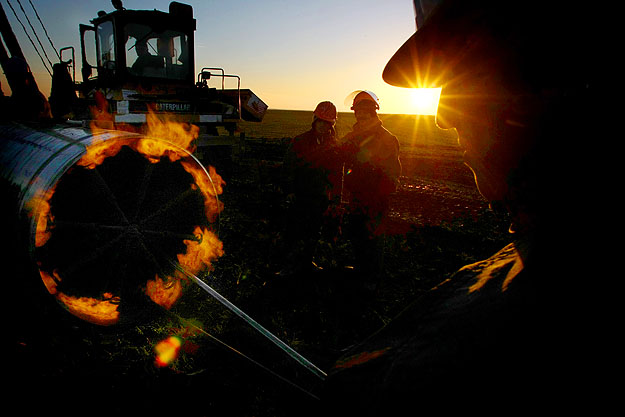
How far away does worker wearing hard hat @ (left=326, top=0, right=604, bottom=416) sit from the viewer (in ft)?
1.79

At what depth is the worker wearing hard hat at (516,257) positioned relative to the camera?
54 centimetres

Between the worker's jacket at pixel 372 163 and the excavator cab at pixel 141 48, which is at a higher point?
the excavator cab at pixel 141 48

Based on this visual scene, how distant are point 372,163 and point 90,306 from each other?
150 inches

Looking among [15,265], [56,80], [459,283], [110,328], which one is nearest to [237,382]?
[110,328]

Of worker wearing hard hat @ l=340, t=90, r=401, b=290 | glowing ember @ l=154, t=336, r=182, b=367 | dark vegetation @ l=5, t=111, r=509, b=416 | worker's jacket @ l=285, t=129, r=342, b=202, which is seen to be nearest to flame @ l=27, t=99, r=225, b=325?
dark vegetation @ l=5, t=111, r=509, b=416

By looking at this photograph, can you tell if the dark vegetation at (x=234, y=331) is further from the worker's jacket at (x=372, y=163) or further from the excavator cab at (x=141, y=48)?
the excavator cab at (x=141, y=48)

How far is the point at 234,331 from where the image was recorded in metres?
3.86

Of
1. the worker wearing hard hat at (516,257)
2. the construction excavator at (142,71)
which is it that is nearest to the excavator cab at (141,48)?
the construction excavator at (142,71)

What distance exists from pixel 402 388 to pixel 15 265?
9.57 ft

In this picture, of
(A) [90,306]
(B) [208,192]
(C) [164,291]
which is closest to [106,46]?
(B) [208,192]

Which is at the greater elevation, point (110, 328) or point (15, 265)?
point (15, 265)

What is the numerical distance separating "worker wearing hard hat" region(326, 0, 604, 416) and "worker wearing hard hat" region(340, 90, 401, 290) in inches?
162

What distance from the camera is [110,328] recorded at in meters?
2.82

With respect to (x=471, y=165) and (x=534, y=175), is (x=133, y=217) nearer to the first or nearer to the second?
(x=471, y=165)
